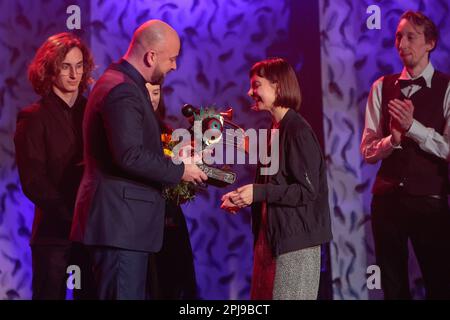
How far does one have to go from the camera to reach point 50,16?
189 inches

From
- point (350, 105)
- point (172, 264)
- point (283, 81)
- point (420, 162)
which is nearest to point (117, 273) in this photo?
point (172, 264)

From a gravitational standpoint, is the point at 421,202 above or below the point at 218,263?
above

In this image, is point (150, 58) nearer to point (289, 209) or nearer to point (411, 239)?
point (289, 209)

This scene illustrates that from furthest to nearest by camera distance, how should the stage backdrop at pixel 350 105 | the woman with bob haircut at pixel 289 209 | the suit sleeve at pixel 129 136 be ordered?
the stage backdrop at pixel 350 105
the woman with bob haircut at pixel 289 209
the suit sleeve at pixel 129 136

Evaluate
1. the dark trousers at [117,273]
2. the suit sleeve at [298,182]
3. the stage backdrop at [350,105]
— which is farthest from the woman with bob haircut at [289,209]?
the stage backdrop at [350,105]

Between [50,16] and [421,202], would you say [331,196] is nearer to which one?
[421,202]

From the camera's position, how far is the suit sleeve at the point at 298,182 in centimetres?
320

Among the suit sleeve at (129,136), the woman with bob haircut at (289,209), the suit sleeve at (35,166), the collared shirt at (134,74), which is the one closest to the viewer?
the suit sleeve at (129,136)

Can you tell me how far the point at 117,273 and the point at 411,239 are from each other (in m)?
1.96

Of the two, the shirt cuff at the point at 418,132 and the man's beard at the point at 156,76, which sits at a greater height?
the man's beard at the point at 156,76

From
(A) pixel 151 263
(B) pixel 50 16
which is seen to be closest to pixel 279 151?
(A) pixel 151 263

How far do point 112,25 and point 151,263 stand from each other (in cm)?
186

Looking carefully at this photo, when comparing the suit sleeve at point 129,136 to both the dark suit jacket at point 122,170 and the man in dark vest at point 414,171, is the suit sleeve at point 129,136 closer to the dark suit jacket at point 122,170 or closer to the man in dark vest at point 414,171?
the dark suit jacket at point 122,170

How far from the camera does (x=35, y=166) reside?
3.71 metres
